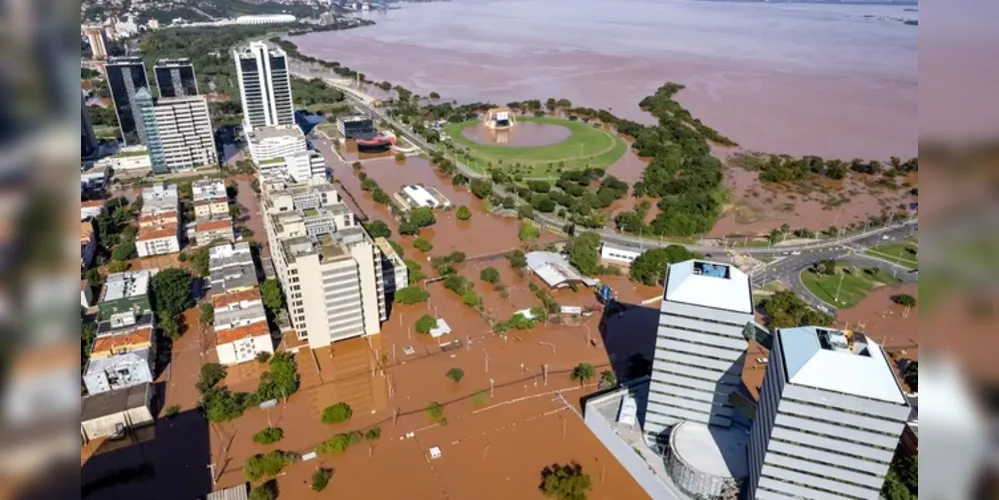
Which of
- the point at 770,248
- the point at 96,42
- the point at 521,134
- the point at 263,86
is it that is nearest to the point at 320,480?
the point at 770,248

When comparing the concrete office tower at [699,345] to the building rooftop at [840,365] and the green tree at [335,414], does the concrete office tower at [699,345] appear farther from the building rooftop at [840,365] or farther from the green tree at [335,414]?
the green tree at [335,414]

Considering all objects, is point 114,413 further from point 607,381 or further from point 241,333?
point 607,381

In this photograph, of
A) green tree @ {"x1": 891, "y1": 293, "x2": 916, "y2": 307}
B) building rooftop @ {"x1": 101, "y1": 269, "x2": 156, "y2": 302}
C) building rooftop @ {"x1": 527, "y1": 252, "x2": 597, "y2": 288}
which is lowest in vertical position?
green tree @ {"x1": 891, "y1": 293, "x2": 916, "y2": 307}

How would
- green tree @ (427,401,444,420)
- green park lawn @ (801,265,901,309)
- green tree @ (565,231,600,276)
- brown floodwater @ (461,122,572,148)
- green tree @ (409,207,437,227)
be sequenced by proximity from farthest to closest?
brown floodwater @ (461,122,572,148)
green tree @ (409,207,437,227)
green tree @ (565,231,600,276)
green park lawn @ (801,265,901,309)
green tree @ (427,401,444,420)

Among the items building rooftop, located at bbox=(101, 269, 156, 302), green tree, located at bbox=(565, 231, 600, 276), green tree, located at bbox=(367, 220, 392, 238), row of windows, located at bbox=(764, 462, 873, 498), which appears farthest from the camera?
green tree, located at bbox=(367, 220, 392, 238)

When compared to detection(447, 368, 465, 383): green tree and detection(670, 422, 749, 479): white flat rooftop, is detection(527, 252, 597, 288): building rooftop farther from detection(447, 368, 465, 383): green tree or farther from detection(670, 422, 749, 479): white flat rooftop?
detection(670, 422, 749, 479): white flat rooftop

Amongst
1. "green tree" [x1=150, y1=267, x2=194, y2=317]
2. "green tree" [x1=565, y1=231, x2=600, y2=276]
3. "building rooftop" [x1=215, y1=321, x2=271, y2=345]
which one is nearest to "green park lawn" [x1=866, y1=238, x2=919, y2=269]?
"green tree" [x1=565, y1=231, x2=600, y2=276]

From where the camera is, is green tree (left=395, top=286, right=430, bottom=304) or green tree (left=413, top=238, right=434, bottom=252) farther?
green tree (left=413, top=238, right=434, bottom=252)
